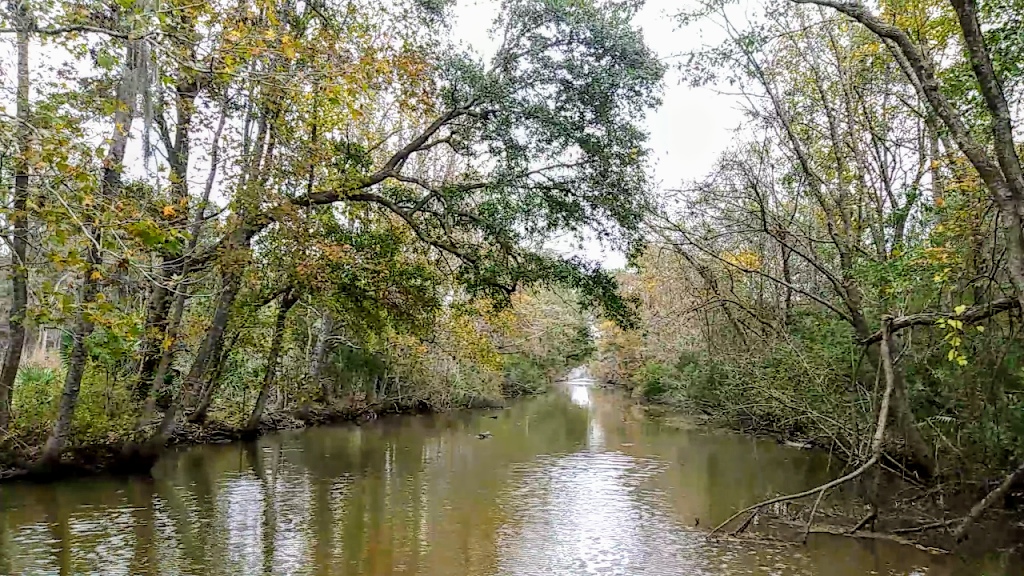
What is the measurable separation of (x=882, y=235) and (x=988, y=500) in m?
6.90

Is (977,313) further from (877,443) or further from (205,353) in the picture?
(205,353)

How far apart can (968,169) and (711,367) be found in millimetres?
11241

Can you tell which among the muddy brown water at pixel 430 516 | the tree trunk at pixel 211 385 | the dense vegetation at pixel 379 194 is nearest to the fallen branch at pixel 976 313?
the muddy brown water at pixel 430 516

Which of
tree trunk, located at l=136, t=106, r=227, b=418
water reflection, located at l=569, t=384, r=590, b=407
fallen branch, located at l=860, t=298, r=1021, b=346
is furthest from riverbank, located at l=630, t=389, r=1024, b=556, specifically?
water reflection, located at l=569, t=384, r=590, b=407

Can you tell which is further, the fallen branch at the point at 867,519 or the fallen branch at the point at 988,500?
the fallen branch at the point at 867,519

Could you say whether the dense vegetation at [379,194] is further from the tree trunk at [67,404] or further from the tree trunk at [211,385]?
the tree trunk at [211,385]

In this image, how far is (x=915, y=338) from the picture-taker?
Result: 11.9 meters

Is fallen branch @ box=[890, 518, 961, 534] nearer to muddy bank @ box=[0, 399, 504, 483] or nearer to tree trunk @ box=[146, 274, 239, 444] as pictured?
tree trunk @ box=[146, 274, 239, 444]

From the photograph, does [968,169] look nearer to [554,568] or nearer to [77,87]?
[554,568]

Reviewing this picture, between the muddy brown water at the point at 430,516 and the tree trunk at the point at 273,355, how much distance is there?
1.83m

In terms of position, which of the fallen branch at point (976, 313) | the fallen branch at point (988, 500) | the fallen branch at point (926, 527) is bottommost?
the fallen branch at point (926, 527)

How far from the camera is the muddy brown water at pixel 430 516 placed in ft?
28.2

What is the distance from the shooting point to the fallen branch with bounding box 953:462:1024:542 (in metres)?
7.91

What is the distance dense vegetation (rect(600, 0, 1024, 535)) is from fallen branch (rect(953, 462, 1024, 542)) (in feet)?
0.15
